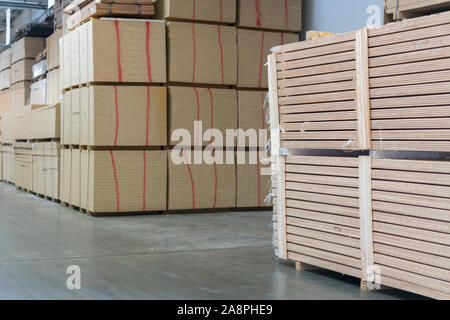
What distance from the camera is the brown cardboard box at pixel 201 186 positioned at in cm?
885

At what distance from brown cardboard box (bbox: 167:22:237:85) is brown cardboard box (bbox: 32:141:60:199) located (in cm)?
292

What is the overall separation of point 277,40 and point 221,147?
1.91 meters

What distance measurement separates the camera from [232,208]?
30.8 feet

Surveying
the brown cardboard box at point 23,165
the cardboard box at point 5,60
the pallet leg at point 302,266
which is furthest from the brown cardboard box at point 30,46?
the pallet leg at point 302,266

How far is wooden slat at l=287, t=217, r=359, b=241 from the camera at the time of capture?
4406 millimetres

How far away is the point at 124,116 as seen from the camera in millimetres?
8555

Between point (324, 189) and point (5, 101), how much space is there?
15408 mm

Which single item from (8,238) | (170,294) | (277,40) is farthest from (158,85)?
(170,294)

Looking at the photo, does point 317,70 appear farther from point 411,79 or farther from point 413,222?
point 413,222

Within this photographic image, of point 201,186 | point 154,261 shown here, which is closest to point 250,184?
point 201,186

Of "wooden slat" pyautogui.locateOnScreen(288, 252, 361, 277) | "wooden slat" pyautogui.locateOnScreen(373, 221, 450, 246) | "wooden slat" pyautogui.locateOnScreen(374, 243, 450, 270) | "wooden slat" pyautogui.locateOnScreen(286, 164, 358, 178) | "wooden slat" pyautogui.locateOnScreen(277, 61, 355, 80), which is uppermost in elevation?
"wooden slat" pyautogui.locateOnScreen(277, 61, 355, 80)

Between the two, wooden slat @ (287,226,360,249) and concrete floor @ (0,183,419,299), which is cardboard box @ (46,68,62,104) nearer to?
concrete floor @ (0,183,419,299)

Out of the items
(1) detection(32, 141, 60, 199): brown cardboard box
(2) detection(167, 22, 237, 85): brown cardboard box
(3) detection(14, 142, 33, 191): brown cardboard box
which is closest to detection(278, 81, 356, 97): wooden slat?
Result: (2) detection(167, 22, 237, 85): brown cardboard box

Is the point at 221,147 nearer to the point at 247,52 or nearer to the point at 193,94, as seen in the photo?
the point at 193,94
